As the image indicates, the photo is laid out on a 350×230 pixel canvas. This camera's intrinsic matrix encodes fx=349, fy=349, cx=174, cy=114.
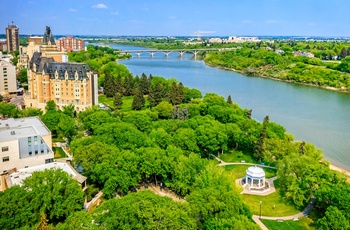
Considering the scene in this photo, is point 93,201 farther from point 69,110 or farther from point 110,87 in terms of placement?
point 110,87

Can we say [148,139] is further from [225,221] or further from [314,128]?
[314,128]

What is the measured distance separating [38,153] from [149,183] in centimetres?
474

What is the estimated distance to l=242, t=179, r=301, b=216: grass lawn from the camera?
12.7 m

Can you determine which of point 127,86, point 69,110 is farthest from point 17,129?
point 127,86

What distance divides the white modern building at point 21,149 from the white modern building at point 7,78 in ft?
65.2

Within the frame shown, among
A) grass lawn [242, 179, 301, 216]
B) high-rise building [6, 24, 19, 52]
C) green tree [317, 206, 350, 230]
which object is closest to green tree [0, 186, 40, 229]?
grass lawn [242, 179, 301, 216]

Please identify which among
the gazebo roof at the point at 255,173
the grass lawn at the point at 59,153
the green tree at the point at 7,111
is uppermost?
the green tree at the point at 7,111

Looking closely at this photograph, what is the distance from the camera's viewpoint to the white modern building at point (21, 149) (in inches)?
529

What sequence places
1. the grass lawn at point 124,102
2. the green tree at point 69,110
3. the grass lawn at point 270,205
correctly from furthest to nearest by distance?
1. the grass lawn at point 124,102
2. the green tree at point 69,110
3. the grass lawn at point 270,205

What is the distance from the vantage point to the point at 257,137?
18.4 m

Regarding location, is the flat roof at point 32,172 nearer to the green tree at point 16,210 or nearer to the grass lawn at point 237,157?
the green tree at point 16,210

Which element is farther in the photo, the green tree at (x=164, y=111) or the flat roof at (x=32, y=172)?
the green tree at (x=164, y=111)

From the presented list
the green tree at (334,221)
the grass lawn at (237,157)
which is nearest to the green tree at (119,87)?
the grass lawn at (237,157)

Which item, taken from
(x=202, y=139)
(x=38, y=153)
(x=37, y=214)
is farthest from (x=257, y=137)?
(x=37, y=214)
